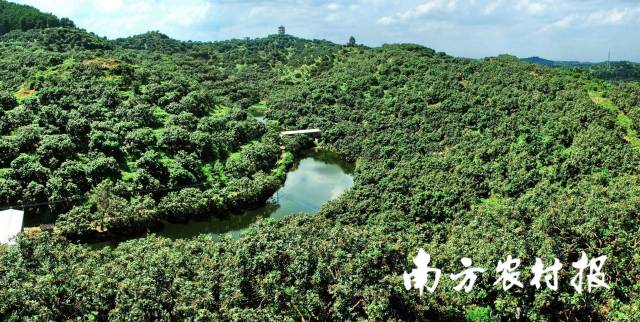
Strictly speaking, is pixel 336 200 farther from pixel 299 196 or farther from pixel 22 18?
pixel 22 18

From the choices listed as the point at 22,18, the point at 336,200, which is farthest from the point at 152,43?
the point at 336,200

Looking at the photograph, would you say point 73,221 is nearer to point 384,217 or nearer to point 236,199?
point 236,199

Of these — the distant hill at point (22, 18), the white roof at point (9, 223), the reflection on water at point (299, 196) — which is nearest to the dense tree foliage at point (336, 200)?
the reflection on water at point (299, 196)

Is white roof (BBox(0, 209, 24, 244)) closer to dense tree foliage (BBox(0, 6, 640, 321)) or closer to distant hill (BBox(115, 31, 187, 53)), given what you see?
dense tree foliage (BBox(0, 6, 640, 321))

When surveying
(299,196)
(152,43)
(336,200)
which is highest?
(152,43)

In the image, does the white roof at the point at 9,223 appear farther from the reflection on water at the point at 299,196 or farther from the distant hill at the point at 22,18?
the distant hill at the point at 22,18

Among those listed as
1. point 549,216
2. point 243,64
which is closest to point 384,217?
point 549,216
